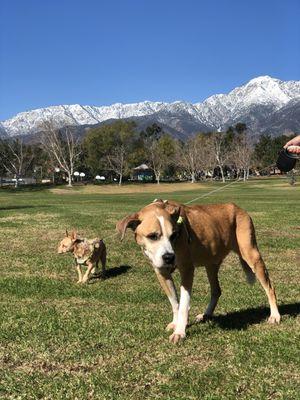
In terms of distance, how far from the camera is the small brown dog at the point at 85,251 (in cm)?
997

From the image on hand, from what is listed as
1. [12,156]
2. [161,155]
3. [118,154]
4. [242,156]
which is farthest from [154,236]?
[242,156]

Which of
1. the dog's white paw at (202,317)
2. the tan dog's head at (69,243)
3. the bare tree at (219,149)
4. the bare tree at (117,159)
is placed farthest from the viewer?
the bare tree at (219,149)

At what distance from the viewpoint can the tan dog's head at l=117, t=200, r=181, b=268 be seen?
542 centimetres

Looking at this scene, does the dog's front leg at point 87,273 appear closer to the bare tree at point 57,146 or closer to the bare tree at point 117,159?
the bare tree at point 57,146

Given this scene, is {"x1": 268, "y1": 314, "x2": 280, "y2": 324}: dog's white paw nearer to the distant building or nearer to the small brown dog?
the small brown dog

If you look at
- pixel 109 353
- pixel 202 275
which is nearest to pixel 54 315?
pixel 109 353

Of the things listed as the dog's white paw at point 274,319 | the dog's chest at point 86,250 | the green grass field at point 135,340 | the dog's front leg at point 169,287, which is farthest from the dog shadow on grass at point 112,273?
the dog's white paw at point 274,319

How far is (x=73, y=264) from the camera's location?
1151 centimetres

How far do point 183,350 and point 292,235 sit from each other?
37.5ft

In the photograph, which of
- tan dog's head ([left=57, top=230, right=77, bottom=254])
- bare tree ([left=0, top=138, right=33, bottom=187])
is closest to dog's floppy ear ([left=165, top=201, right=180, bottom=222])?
tan dog's head ([left=57, top=230, right=77, bottom=254])

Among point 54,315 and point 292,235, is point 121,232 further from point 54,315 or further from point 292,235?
point 292,235

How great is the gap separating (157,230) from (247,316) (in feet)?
7.86

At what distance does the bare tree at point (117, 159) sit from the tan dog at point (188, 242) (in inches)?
3871

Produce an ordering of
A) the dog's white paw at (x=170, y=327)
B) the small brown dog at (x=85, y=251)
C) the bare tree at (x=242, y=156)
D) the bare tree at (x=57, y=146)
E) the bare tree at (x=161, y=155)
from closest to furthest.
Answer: the dog's white paw at (x=170, y=327) < the small brown dog at (x=85, y=251) < the bare tree at (x=57, y=146) < the bare tree at (x=242, y=156) < the bare tree at (x=161, y=155)
